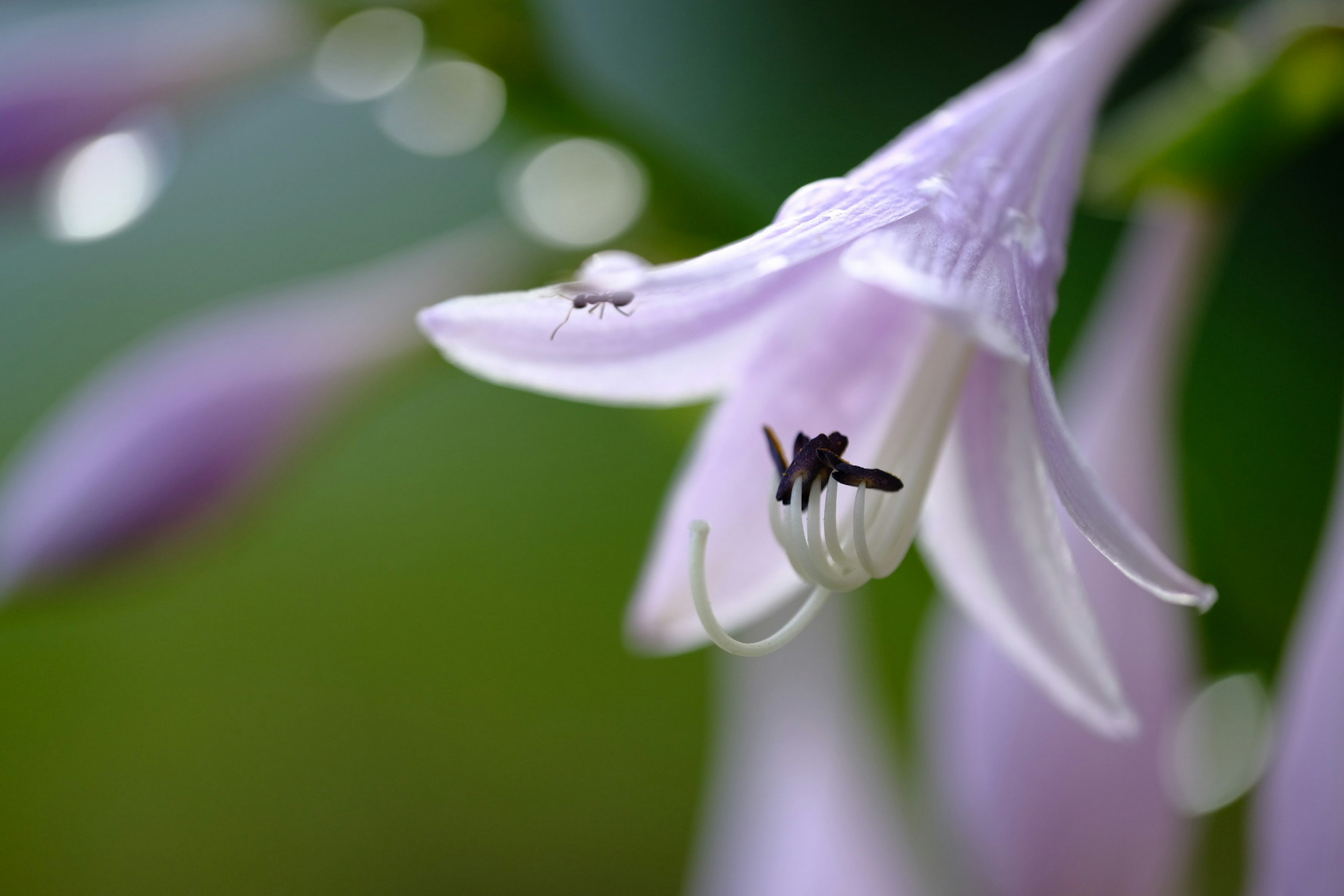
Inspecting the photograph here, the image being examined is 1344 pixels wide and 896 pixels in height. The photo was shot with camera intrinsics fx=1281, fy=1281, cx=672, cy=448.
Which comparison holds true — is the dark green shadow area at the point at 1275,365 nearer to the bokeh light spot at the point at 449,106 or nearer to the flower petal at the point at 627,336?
the bokeh light spot at the point at 449,106

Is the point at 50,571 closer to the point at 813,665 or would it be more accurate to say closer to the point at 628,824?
the point at 813,665

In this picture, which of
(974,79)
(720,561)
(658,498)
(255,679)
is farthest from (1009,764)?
(255,679)

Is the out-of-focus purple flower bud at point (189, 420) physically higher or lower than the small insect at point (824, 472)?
higher

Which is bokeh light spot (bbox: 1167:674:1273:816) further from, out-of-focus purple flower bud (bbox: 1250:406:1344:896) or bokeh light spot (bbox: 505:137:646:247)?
bokeh light spot (bbox: 505:137:646:247)

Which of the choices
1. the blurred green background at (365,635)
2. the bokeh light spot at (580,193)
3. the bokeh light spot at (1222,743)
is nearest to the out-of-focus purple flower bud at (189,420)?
the bokeh light spot at (580,193)

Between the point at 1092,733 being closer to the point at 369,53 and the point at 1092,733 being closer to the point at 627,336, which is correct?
the point at 627,336

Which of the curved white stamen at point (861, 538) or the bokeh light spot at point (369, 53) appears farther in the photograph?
the bokeh light spot at point (369, 53)
